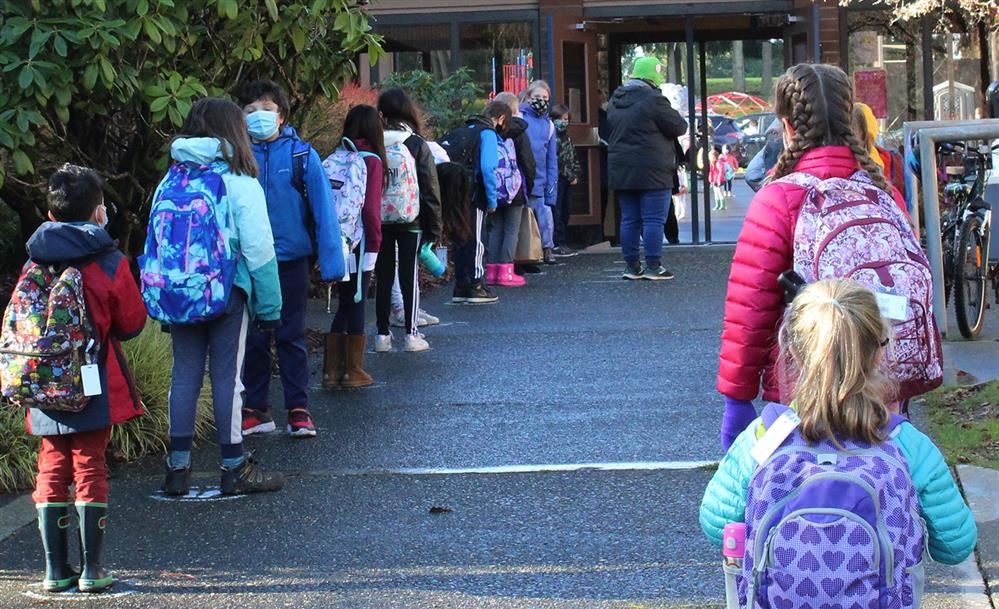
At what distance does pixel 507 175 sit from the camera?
1274cm

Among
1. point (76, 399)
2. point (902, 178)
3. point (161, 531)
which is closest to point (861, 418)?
point (76, 399)

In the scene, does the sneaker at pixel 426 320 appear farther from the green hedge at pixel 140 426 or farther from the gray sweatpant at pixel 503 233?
the green hedge at pixel 140 426

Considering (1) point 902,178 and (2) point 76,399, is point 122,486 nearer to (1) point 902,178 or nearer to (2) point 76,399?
(2) point 76,399

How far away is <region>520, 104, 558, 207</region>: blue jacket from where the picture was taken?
14.2 m

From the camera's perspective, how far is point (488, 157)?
1192 centimetres

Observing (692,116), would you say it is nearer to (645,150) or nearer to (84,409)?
→ (645,150)

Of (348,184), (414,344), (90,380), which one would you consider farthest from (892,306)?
(414,344)

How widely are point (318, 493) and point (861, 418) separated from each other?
376 cm

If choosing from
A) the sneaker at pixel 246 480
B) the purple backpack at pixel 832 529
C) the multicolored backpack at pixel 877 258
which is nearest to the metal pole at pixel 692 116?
the sneaker at pixel 246 480

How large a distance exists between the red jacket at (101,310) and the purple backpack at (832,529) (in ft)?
9.42

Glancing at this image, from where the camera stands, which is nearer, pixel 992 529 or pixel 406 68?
pixel 992 529

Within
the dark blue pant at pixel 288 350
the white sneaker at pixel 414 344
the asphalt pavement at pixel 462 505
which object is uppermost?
the dark blue pant at pixel 288 350

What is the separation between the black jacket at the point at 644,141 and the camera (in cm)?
1315

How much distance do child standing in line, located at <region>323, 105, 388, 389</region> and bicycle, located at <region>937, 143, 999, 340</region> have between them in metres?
3.66
